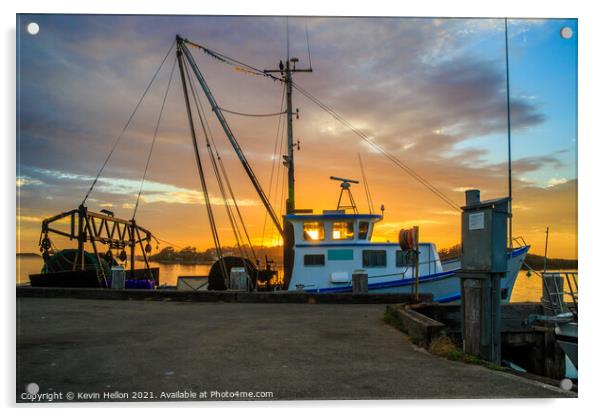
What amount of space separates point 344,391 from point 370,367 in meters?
1.01

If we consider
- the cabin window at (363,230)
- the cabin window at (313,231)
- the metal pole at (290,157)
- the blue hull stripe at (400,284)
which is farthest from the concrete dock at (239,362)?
the metal pole at (290,157)

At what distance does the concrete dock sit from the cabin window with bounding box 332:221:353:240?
876cm

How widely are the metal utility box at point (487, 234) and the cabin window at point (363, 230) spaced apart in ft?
37.8

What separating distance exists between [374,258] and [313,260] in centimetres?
216

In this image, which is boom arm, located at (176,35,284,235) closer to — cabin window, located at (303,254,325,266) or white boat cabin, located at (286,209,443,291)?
white boat cabin, located at (286,209,443,291)

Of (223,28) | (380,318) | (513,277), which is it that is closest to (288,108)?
(513,277)

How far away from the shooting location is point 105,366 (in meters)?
6.51

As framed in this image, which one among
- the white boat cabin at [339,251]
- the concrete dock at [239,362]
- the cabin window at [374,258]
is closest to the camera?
the concrete dock at [239,362]

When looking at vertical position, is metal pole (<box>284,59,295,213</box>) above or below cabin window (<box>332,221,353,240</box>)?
above

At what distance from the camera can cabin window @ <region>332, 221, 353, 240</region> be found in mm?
19406

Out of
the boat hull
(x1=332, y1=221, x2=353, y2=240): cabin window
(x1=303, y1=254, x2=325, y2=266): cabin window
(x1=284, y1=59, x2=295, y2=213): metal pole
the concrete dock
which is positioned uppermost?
(x1=284, y1=59, x2=295, y2=213): metal pole

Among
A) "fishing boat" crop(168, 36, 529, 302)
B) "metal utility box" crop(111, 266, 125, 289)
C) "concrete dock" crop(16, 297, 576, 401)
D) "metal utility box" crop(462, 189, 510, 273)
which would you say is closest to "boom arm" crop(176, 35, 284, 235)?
"fishing boat" crop(168, 36, 529, 302)

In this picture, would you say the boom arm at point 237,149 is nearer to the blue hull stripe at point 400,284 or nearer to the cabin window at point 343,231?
the cabin window at point 343,231

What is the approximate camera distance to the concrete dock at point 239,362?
5.80m
